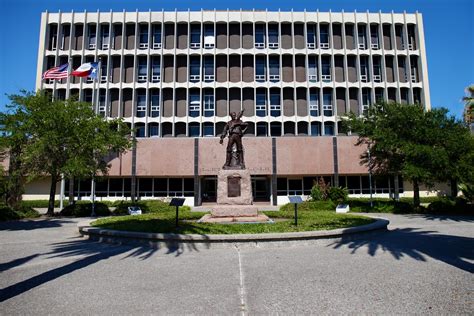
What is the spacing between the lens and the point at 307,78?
4109 centimetres

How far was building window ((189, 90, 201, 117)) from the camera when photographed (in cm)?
4103

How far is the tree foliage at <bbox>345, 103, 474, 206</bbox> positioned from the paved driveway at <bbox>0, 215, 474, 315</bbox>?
12.7 meters

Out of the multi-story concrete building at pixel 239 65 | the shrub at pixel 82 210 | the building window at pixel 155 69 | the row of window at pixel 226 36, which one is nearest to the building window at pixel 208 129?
the multi-story concrete building at pixel 239 65

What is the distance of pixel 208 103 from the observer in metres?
41.2

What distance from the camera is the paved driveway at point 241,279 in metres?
4.87

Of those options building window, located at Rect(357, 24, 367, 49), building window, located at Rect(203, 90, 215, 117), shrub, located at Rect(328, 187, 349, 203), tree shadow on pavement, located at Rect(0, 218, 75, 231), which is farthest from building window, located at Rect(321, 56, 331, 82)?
tree shadow on pavement, located at Rect(0, 218, 75, 231)

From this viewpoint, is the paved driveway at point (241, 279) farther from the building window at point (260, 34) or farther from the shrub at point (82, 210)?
the building window at point (260, 34)

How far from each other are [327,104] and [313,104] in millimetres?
1760

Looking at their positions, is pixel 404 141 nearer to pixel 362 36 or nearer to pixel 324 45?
pixel 324 45

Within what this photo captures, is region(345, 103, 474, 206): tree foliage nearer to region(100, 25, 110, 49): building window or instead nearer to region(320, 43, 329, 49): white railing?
region(320, 43, 329, 49): white railing

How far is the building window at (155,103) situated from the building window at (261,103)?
12.1 m

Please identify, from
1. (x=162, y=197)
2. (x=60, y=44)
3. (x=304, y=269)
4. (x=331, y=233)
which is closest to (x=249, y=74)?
(x=162, y=197)

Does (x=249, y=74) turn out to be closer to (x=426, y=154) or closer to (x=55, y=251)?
(x=426, y=154)

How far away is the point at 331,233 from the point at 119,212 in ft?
60.1
